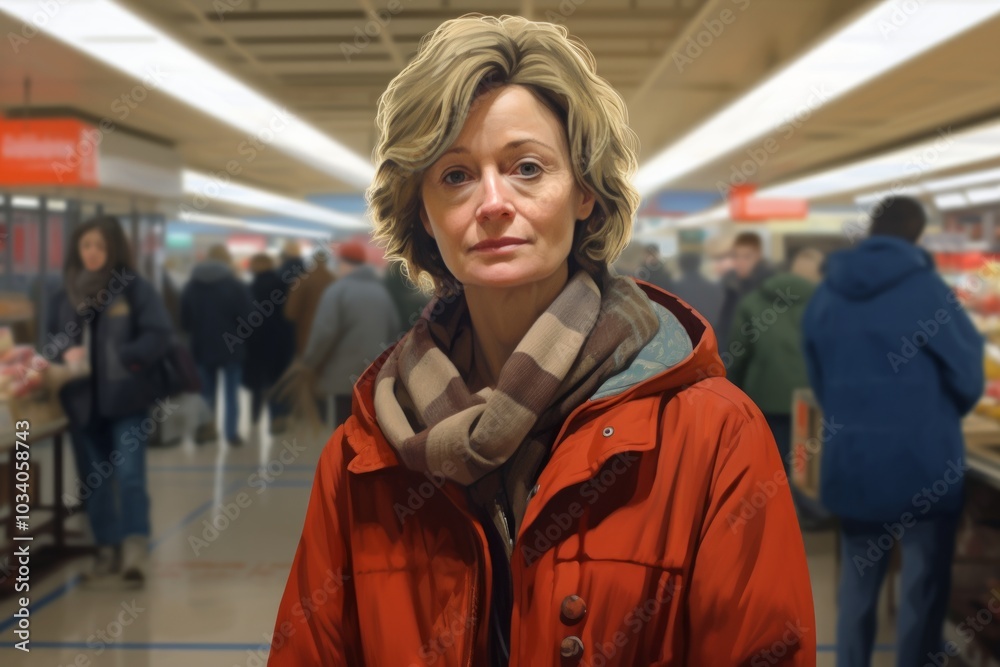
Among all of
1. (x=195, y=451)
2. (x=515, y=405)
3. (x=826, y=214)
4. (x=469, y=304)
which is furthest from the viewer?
(x=195, y=451)

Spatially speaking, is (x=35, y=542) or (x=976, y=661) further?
(x=976, y=661)

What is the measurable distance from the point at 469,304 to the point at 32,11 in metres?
2.15

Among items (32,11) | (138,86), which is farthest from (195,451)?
(32,11)

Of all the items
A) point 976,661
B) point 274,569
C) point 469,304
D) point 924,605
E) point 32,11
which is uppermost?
point 32,11

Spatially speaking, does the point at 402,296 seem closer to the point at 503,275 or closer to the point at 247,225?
the point at 247,225

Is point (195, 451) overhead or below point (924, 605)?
overhead

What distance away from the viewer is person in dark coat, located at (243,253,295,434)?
9.05 feet

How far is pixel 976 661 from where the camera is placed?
2.84 metres

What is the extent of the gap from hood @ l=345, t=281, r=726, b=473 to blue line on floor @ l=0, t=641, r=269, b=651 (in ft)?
5.76

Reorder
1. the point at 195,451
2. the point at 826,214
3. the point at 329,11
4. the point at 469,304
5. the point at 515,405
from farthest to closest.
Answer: the point at 195,451
the point at 826,214
the point at 329,11
the point at 469,304
the point at 515,405

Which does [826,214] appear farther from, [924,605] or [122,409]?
[122,409]
